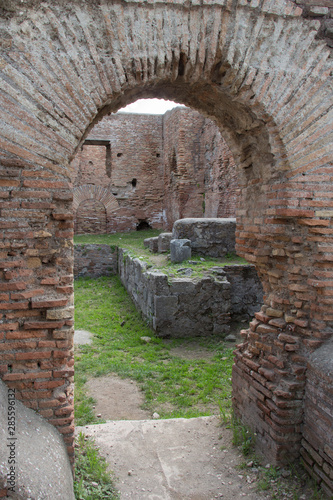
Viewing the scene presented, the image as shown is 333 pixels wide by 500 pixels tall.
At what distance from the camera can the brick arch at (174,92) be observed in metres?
2.37

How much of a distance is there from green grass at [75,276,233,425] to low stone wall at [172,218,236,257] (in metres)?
1.96

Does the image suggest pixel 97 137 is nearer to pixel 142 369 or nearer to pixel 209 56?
pixel 142 369

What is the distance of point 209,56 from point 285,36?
2.02ft

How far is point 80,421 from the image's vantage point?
12.8 feet

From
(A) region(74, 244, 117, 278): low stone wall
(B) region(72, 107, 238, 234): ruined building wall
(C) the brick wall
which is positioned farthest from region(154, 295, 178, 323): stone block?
(B) region(72, 107, 238, 234): ruined building wall

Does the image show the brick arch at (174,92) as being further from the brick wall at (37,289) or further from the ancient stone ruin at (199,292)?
the ancient stone ruin at (199,292)

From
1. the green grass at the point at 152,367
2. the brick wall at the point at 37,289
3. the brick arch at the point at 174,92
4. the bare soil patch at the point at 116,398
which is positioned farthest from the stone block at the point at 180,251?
the brick wall at the point at 37,289

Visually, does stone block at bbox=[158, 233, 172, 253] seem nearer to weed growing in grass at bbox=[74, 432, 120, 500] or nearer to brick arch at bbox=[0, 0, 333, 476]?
brick arch at bbox=[0, 0, 333, 476]

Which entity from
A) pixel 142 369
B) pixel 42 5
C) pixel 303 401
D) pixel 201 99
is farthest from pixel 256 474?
pixel 42 5

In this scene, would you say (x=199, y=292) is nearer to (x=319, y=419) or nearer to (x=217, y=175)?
(x=319, y=419)

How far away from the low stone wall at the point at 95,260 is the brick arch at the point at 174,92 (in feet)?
28.4

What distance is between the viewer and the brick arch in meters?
2.37

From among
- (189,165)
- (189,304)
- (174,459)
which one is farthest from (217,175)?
(174,459)

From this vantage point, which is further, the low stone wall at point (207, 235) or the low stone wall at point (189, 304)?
the low stone wall at point (207, 235)
